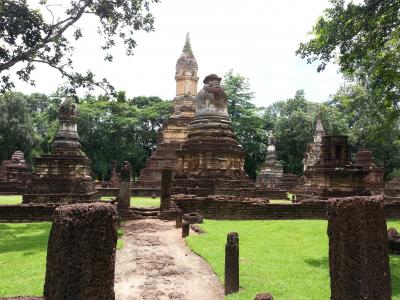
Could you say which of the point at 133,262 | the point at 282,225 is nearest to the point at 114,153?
the point at 282,225

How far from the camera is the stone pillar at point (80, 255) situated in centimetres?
310

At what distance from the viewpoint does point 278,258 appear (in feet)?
25.5

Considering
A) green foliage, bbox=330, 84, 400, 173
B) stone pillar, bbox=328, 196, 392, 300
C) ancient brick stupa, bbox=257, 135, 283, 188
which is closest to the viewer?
stone pillar, bbox=328, 196, 392, 300

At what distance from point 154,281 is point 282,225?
6.72 m

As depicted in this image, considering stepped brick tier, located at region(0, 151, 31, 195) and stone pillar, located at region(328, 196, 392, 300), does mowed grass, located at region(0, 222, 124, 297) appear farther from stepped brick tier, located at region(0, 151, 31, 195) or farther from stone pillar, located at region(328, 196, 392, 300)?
stepped brick tier, located at region(0, 151, 31, 195)

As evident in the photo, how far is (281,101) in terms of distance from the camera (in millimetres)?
56344

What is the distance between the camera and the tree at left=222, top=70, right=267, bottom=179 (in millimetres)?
42938

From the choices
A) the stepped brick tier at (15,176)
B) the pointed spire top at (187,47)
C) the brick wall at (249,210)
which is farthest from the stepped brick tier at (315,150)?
the stepped brick tier at (15,176)

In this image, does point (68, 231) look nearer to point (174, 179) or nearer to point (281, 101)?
point (174, 179)

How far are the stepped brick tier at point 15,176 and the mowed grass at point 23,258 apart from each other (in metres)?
14.7

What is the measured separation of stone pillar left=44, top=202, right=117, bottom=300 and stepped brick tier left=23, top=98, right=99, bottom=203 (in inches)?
491

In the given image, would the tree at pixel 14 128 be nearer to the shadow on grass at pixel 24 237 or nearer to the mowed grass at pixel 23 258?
the mowed grass at pixel 23 258

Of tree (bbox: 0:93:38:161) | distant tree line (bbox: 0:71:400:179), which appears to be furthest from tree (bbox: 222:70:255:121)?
tree (bbox: 0:93:38:161)

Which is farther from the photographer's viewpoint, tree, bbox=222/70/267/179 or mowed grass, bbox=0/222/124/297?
tree, bbox=222/70/267/179
